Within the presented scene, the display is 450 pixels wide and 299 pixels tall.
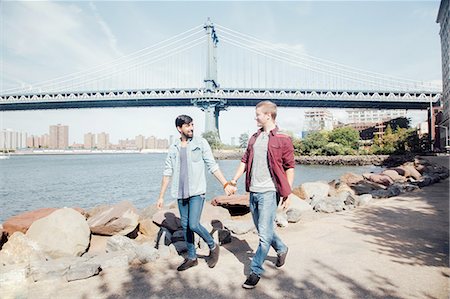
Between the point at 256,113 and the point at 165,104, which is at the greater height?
A: the point at 165,104

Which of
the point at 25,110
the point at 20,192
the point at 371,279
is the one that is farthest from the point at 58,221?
Answer: the point at 25,110

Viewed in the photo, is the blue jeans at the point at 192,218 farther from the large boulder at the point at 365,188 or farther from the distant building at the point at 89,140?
the distant building at the point at 89,140

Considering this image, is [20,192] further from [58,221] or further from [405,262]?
[405,262]

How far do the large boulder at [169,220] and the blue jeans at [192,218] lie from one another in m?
1.45

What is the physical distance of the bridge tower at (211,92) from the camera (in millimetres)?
52031

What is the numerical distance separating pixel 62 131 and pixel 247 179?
14627 cm

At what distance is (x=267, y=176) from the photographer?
2.62 meters

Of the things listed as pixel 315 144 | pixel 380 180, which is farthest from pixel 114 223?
pixel 315 144

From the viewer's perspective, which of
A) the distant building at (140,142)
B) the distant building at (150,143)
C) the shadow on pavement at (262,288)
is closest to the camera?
the shadow on pavement at (262,288)

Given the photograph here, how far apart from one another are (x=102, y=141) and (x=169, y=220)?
151m

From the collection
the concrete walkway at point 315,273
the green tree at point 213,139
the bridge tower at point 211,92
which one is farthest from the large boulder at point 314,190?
the bridge tower at point 211,92

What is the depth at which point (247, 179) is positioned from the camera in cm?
275

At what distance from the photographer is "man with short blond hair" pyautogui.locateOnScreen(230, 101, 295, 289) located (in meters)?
2.58

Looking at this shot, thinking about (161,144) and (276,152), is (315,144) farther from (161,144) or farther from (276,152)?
(161,144)
